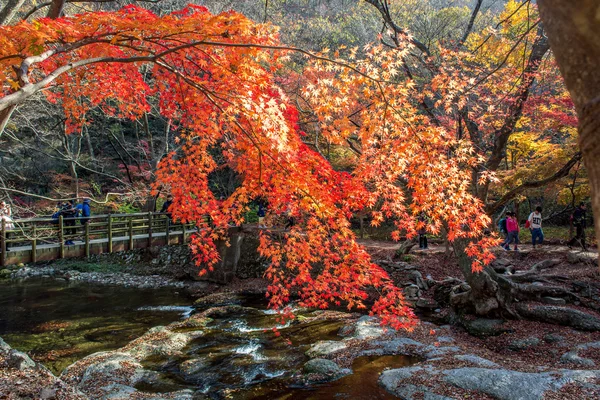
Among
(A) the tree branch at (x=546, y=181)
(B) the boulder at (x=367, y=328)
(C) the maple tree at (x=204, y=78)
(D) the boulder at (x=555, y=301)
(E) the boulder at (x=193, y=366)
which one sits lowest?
(E) the boulder at (x=193, y=366)

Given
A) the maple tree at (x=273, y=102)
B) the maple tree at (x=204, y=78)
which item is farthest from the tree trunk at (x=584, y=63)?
the maple tree at (x=204, y=78)

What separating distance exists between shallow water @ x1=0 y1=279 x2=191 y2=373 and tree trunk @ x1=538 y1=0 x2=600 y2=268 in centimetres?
869

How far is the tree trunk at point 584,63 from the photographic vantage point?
→ 1.15 meters

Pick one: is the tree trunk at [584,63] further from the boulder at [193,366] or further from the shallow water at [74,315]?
the shallow water at [74,315]

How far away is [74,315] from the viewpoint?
11.2 meters

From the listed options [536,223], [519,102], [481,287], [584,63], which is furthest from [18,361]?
[536,223]

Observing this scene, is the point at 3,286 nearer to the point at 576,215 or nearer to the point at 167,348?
the point at 167,348

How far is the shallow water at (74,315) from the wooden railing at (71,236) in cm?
172

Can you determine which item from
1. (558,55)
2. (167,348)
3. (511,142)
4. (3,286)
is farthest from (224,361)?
(511,142)

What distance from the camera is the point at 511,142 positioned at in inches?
628

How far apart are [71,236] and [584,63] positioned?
1174 cm

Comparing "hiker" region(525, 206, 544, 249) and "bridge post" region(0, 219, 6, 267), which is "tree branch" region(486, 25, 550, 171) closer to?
"hiker" region(525, 206, 544, 249)

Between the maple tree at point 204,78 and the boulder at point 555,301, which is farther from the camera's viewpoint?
the boulder at point 555,301

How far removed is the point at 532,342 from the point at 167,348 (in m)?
7.58
